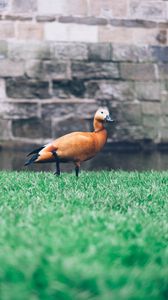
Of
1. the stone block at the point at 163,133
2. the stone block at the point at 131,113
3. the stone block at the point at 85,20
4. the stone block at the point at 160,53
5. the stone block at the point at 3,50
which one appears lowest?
the stone block at the point at 163,133

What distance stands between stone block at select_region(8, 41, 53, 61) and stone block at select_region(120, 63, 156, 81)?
83 centimetres

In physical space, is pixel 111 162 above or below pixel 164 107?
below

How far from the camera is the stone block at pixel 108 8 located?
775 cm

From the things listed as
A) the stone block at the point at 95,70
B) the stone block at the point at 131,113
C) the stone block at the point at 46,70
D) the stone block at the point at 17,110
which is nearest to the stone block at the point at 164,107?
the stone block at the point at 131,113

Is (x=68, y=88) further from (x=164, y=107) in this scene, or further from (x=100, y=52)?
(x=164, y=107)

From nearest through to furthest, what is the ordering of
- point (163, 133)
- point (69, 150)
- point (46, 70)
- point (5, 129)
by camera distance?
1. point (69, 150)
2. point (5, 129)
3. point (46, 70)
4. point (163, 133)

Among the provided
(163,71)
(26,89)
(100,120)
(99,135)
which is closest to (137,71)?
(163,71)

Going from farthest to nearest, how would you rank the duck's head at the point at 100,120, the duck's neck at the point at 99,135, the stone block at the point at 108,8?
the stone block at the point at 108,8
the duck's head at the point at 100,120
the duck's neck at the point at 99,135

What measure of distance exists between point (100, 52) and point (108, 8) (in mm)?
494

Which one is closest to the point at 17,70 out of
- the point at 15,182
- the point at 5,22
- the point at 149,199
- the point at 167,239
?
the point at 5,22

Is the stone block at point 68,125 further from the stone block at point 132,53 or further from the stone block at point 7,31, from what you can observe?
the stone block at point 7,31

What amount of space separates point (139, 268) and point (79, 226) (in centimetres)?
44

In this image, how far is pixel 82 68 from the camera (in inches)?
301

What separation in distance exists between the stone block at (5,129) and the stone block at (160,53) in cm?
181
